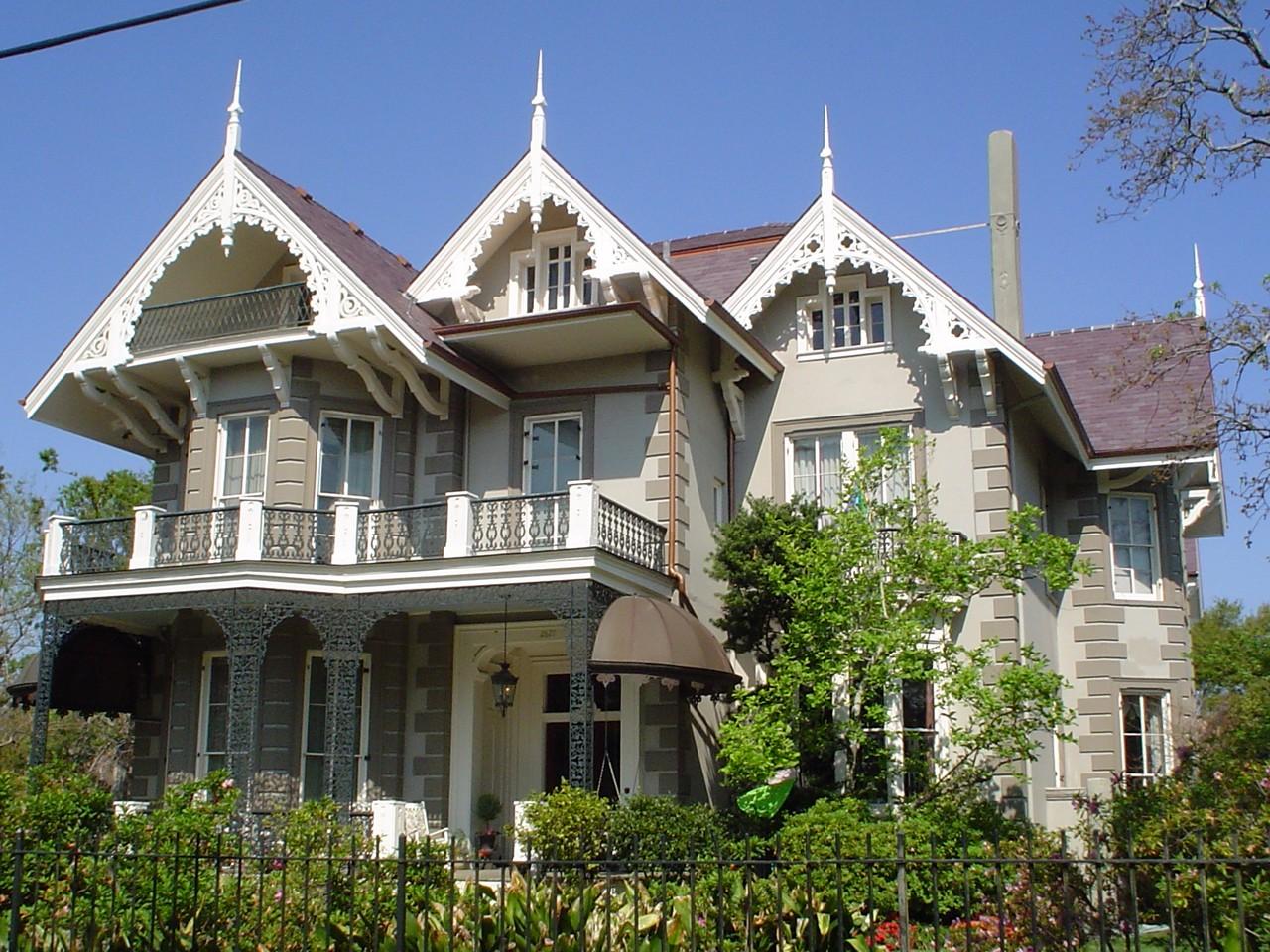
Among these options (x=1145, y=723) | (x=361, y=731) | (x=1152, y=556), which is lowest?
(x=361, y=731)

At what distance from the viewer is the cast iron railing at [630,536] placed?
715 inches

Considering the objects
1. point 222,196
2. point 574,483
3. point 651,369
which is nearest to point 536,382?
point 651,369

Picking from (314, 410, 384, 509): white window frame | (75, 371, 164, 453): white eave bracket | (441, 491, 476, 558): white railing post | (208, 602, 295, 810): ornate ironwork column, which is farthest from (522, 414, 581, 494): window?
(75, 371, 164, 453): white eave bracket

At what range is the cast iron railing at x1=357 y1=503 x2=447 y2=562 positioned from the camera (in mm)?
19328

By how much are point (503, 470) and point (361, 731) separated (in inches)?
172

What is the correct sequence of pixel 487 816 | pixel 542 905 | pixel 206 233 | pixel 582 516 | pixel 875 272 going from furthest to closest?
pixel 206 233 → pixel 875 272 → pixel 487 816 → pixel 582 516 → pixel 542 905

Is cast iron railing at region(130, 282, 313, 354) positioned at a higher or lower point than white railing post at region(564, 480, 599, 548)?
higher

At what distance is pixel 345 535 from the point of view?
63.1 ft

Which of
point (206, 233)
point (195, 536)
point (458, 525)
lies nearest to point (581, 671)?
point (458, 525)

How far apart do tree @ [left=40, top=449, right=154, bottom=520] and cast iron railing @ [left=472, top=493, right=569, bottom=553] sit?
1954 cm

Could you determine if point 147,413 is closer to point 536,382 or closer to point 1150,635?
point 536,382

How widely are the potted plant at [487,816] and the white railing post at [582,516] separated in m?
4.86

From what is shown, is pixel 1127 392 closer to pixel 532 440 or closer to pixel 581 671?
pixel 532 440

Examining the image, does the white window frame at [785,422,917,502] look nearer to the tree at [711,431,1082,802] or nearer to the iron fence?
the tree at [711,431,1082,802]
